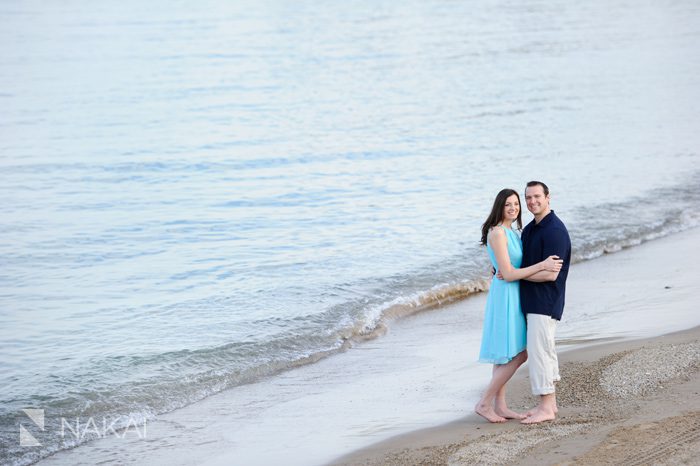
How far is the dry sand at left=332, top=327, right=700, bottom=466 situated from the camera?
20.6 ft

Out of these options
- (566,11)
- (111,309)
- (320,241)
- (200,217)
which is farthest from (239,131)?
(566,11)

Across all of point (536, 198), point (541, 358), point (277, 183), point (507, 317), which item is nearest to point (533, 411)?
point (541, 358)

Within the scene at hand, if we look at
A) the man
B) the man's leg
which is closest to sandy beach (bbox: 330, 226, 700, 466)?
the man's leg

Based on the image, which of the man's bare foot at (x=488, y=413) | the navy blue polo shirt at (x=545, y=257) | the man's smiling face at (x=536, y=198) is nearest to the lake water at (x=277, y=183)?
the man's bare foot at (x=488, y=413)

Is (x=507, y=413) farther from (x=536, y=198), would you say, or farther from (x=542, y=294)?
(x=536, y=198)

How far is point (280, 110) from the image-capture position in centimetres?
2944

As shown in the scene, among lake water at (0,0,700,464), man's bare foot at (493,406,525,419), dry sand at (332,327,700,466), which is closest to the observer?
dry sand at (332,327,700,466)

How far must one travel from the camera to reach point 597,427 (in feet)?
22.1

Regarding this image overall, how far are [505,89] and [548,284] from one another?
24.9m

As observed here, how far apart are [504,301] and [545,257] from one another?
44 centimetres

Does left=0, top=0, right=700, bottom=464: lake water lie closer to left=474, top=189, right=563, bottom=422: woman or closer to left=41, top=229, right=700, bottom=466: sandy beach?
left=41, top=229, right=700, bottom=466: sandy beach

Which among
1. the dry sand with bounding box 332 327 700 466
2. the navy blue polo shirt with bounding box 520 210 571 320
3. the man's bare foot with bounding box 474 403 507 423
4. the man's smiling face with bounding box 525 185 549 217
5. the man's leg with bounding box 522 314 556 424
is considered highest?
the man's smiling face with bounding box 525 185 549 217

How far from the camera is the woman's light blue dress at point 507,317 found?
7125 mm

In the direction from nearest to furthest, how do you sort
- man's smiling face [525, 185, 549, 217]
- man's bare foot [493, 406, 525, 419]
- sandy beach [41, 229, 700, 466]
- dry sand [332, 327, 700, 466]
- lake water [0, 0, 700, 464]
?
dry sand [332, 327, 700, 466] → sandy beach [41, 229, 700, 466] → man's smiling face [525, 185, 549, 217] → man's bare foot [493, 406, 525, 419] → lake water [0, 0, 700, 464]
